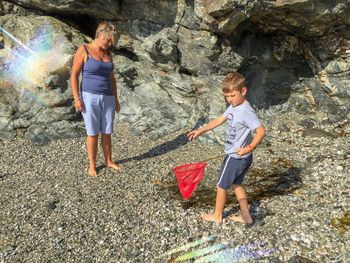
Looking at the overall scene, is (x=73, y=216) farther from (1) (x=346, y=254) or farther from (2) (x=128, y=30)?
(2) (x=128, y=30)

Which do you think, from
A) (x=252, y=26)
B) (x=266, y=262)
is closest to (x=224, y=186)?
(x=266, y=262)

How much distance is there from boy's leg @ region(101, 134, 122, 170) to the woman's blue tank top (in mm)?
1013

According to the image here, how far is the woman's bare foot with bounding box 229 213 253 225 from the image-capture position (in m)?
6.80

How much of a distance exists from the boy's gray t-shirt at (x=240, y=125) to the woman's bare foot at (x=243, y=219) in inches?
44.1

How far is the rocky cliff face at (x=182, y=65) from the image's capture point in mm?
10609

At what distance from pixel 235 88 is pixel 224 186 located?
5.26ft

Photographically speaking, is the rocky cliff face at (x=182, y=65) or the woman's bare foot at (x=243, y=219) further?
the rocky cliff face at (x=182, y=65)

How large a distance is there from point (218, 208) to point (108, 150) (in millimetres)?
3095

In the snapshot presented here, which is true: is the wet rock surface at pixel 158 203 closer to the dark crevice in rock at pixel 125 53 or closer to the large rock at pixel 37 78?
the large rock at pixel 37 78

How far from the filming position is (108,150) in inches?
351

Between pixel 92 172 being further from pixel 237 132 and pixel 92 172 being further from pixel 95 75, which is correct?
pixel 237 132

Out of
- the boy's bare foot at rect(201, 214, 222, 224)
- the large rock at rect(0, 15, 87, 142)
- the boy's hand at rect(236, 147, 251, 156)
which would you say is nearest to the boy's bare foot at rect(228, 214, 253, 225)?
the boy's bare foot at rect(201, 214, 222, 224)

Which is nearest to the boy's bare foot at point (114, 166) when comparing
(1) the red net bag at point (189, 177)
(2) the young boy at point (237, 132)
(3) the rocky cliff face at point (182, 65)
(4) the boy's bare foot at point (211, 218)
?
(3) the rocky cliff face at point (182, 65)

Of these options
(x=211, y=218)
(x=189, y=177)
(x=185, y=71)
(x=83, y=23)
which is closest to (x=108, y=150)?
(x=189, y=177)
